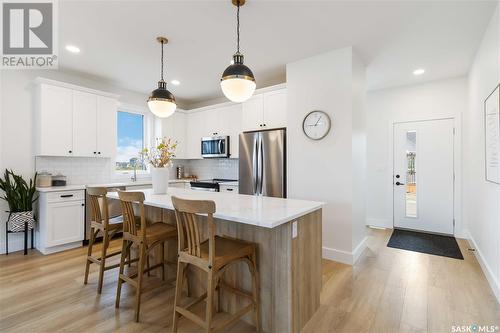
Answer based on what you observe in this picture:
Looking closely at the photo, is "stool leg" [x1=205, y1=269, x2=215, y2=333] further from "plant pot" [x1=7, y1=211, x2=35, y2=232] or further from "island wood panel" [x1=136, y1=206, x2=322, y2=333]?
"plant pot" [x1=7, y1=211, x2=35, y2=232]

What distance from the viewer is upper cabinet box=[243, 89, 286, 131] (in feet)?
12.9

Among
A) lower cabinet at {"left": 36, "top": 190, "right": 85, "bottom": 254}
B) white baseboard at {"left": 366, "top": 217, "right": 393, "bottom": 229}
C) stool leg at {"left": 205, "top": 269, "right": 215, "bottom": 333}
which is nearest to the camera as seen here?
stool leg at {"left": 205, "top": 269, "right": 215, "bottom": 333}

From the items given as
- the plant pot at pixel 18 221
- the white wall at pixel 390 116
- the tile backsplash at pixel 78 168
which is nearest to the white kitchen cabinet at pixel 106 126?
the tile backsplash at pixel 78 168

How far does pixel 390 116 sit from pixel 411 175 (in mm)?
1190

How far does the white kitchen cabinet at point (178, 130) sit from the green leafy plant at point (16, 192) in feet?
7.99

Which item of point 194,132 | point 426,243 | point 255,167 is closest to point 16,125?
point 194,132

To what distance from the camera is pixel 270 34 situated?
284 centimetres

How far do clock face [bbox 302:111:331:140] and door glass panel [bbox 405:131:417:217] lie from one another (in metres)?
2.39

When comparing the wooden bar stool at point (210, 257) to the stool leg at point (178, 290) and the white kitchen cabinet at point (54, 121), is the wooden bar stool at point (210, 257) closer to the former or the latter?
the stool leg at point (178, 290)

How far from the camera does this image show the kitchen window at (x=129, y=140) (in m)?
4.91

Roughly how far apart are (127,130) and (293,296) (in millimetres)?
4634

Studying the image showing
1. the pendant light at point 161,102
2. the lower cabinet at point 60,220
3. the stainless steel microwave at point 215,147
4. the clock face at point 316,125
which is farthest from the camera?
the stainless steel microwave at point 215,147

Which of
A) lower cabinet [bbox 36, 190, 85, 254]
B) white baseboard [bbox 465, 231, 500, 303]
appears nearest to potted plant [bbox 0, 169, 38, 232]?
lower cabinet [bbox 36, 190, 85, 254]

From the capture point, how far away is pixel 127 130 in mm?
5051
